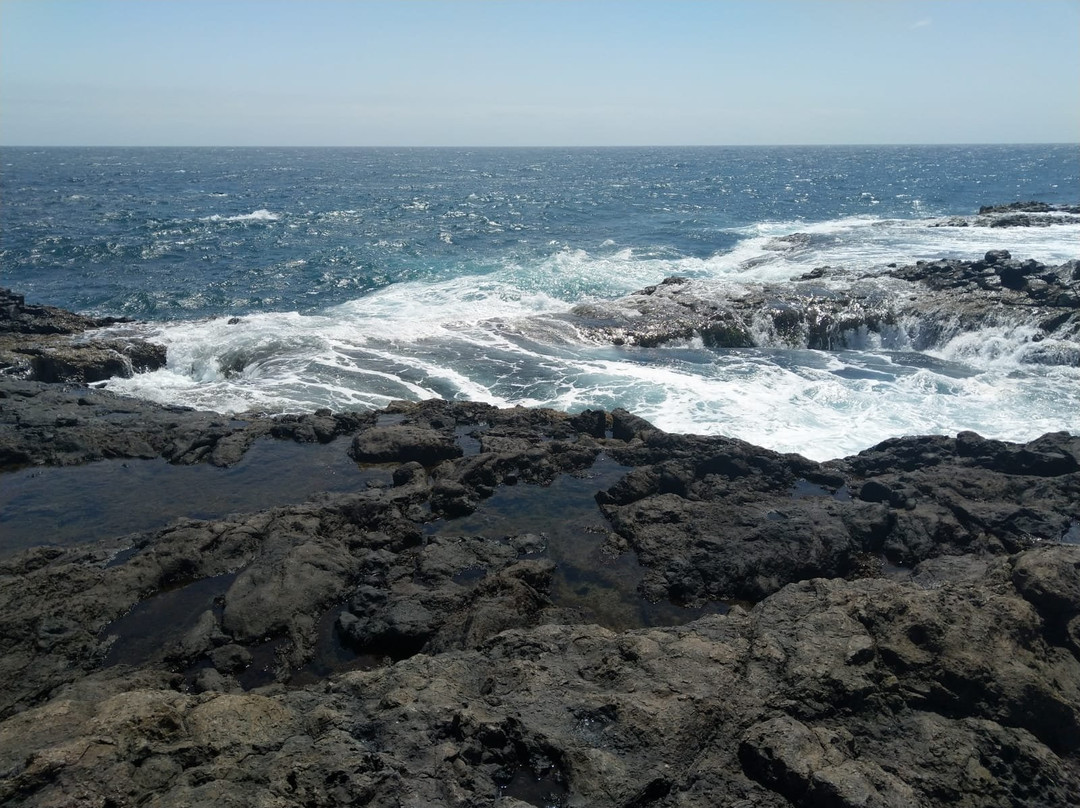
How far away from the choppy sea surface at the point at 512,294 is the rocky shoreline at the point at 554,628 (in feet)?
17.4

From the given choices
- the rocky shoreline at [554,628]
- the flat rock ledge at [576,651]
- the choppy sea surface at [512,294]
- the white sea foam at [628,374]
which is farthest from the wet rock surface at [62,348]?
the flat rock ledge at [576,651]

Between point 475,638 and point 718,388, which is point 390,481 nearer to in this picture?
point 475,638

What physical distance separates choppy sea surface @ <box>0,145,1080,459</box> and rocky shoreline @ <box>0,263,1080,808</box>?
5.30 m

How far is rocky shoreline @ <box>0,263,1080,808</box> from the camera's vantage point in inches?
287

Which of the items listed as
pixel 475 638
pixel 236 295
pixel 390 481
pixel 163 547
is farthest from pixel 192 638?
pixel 236 295

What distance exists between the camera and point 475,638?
34.8 feet

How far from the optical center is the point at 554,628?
1012cm

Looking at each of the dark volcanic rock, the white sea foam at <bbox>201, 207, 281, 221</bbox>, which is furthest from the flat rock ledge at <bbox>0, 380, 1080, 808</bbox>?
the white sea foam at <bbox>201, 207, 281, 221</bbox>

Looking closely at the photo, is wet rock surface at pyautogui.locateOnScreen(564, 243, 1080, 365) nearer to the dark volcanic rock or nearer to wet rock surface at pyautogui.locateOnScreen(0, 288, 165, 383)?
wet rock surface at pyautogui.locateOnScreen(0, 288, 165, 383)

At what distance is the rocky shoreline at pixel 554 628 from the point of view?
730 centimetres

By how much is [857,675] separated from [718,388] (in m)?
17.8

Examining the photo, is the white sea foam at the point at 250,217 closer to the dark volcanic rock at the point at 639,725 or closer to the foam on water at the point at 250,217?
the foam on water at the point at 250,217

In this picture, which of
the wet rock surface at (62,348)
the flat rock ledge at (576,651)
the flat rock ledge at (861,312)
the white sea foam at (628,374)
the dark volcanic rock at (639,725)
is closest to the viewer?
the dark volcanic rock at (639,725)

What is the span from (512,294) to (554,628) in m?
32.0
